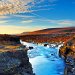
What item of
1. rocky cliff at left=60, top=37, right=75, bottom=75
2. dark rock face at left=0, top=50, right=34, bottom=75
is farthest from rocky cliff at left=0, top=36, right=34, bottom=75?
rocky cliff at left=60, top=37, right=75, bottom=75

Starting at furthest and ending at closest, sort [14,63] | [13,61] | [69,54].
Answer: [69,54], [13,61], [14,63]

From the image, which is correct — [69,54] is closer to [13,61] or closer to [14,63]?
[13,61]

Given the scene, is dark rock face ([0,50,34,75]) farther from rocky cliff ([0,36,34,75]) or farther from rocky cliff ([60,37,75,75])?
rocky cliff ([60,37,75,75])

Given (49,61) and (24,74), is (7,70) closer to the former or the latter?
(24,74)

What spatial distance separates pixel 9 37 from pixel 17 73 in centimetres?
814

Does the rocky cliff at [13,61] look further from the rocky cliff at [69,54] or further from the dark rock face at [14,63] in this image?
the rocky cliff at [69,54]

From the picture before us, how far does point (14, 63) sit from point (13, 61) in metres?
0.23

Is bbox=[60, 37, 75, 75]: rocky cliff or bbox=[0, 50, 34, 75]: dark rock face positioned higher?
bbox=[0, 50, 34, 75]: dark rock face

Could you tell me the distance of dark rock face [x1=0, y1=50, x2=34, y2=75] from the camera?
29469 mm

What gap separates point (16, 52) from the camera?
104ft

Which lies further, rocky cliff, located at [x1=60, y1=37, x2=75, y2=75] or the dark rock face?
rocky cliff, located at [x1=60, y1=37, x2=75, y2=75]

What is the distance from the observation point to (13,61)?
30688 mm

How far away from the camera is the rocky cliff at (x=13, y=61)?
2956cm

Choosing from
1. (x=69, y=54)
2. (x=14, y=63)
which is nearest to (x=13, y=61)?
(x=14, y=63)
